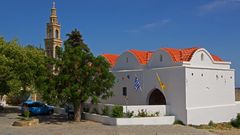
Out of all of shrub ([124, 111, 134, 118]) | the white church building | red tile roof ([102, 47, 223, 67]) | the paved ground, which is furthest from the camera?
red tile roof ([102, 47, 223, 67])

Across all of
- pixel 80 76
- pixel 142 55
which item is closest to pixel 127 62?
pixel 142 55

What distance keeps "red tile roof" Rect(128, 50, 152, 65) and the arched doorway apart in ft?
8.81

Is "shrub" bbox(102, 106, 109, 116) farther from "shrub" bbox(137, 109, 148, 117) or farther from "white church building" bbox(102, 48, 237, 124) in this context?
"white church building" bbox(102, 48, 237, 124)

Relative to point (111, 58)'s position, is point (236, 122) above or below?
below

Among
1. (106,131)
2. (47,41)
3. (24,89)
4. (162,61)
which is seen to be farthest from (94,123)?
(47,41)

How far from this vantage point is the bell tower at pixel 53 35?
50219mm

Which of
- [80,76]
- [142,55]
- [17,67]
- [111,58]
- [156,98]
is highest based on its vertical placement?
[111,58]

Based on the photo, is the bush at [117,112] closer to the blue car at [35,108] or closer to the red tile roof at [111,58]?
the blue car at [35,108]

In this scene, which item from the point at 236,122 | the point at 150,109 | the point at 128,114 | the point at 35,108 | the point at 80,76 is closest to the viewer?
the point at 128,114

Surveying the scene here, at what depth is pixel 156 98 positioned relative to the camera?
101ft

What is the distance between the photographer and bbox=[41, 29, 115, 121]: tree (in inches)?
1015

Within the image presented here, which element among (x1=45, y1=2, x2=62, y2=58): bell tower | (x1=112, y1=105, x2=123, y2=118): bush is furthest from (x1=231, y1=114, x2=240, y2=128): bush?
(x1=45, y1=2, x2=62, y2=58): bell tower

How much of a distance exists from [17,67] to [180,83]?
13.3 m

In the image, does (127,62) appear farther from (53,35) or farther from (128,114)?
(53,35)
